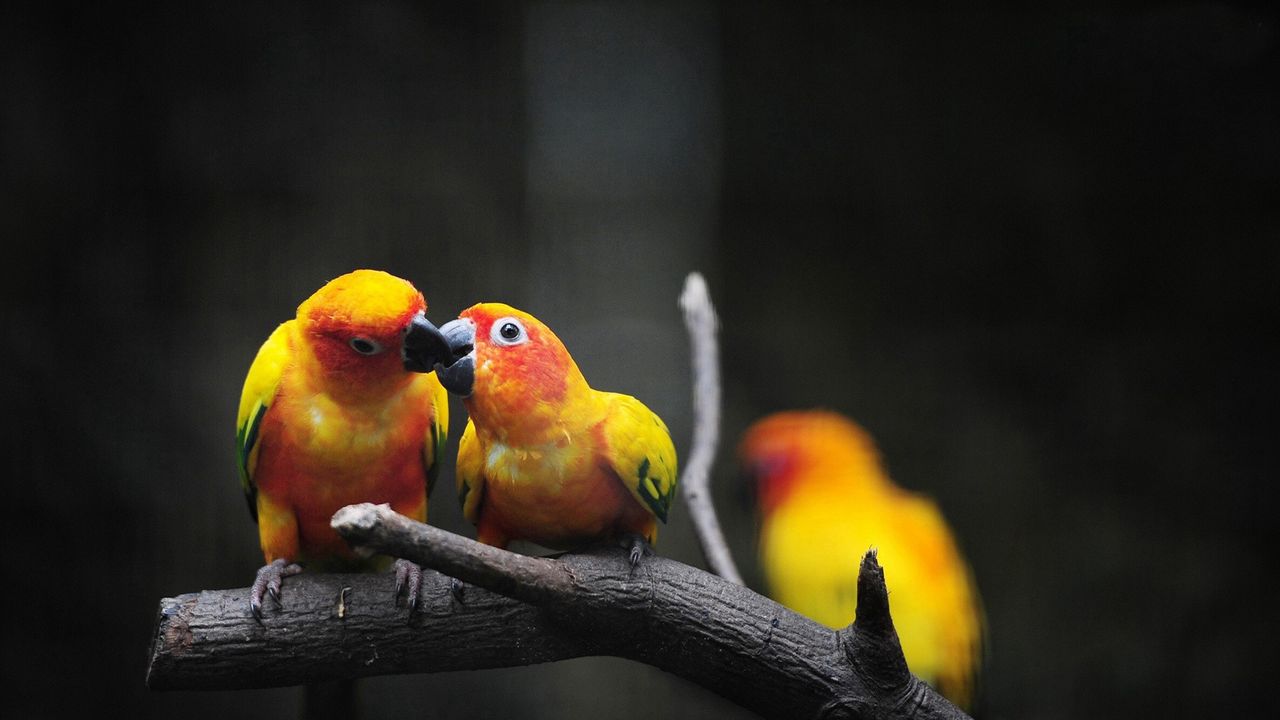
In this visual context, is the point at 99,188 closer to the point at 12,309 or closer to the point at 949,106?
the point at 12,309

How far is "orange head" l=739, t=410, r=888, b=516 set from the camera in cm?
189

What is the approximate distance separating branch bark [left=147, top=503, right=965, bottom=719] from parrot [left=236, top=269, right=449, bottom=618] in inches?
1.8

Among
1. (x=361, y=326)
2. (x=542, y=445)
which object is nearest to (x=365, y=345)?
(x=361, y=326)

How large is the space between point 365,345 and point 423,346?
0.10m

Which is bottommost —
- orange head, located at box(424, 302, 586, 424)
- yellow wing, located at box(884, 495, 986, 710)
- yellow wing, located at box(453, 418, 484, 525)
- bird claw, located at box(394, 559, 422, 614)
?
yellow wing, located at box(884, 495, 986, 710)

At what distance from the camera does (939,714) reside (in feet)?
3.98

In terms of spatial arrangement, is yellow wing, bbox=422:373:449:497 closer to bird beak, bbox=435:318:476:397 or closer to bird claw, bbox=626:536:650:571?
bird beak, bbox=435:318:476:397

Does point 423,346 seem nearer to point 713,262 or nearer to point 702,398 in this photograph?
point 702,398

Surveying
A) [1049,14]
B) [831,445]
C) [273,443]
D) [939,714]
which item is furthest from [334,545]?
[1049,14]

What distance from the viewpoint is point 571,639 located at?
3.95ft

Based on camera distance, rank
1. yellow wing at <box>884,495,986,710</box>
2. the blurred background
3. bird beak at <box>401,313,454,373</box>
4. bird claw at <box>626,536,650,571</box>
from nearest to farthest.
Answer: bird beak at <box>401,313,454,373</box> → bird claw at <box>626,536,650,571</box> → yellow wing at <box>884,495,986,710</box> → the blurred background

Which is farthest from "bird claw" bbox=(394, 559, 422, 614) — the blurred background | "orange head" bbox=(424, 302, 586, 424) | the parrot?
the blurred background

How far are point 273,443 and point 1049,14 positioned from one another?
80.8 inches

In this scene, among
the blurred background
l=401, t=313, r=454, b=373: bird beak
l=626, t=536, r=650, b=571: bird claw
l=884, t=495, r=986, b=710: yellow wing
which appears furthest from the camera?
the blurred background
